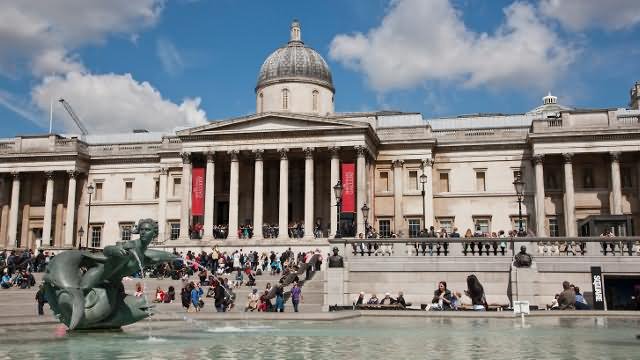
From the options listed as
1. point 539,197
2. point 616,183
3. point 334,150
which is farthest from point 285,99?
point 616,183

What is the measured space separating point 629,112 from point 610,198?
32.9ft

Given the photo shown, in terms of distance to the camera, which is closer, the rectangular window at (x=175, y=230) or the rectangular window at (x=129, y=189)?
the rectangular window at (x=175, y=230)

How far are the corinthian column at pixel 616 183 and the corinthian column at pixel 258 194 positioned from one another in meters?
24.5

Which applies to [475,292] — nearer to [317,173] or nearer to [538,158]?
[538,158]

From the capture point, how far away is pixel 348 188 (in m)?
45.8

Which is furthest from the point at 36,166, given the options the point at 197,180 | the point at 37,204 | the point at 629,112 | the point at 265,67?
the point at 629,112

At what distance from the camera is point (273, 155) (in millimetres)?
49906

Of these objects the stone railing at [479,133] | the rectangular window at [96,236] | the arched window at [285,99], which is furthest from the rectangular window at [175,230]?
the stone railing at [479,133]

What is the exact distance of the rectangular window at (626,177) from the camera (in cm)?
4828

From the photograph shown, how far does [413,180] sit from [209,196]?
1556 cm

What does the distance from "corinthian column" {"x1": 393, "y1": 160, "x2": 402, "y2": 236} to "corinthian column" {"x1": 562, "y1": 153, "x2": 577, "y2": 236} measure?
38.3 ft

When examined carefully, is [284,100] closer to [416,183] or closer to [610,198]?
[416,183]

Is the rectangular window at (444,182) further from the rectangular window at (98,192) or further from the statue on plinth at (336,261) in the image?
the rectangular window at (98,192)

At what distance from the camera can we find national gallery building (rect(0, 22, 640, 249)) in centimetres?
4712
